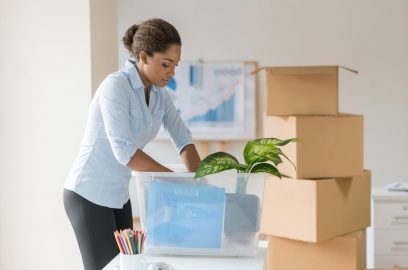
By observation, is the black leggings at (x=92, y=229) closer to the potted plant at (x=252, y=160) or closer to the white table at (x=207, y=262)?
the white table at (x=207, y=262)

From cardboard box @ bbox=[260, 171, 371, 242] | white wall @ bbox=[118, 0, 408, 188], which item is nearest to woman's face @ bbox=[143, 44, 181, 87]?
cardboard box @ bbox=[260, 171, 371, 242]

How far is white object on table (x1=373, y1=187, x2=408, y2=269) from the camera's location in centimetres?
352

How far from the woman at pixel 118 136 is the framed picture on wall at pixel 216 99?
3573mm

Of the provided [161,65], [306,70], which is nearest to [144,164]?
[161,65]

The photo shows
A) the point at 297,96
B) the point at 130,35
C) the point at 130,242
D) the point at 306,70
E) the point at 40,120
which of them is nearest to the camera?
the point at 130,242

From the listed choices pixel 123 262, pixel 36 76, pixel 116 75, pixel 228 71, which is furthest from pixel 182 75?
pixel 123 262

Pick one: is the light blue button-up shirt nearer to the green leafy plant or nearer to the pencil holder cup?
the green leafy plant

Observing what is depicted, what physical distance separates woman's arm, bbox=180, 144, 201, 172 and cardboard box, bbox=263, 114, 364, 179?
0.70 m

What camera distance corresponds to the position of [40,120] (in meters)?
3.33

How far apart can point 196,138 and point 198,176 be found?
4.14 meters

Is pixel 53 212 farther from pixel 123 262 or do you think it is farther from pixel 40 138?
pixel 123 262

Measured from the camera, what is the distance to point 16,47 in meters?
3.33

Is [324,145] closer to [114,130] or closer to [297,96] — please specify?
[297,96]

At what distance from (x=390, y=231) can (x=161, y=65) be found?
72.0 inches
